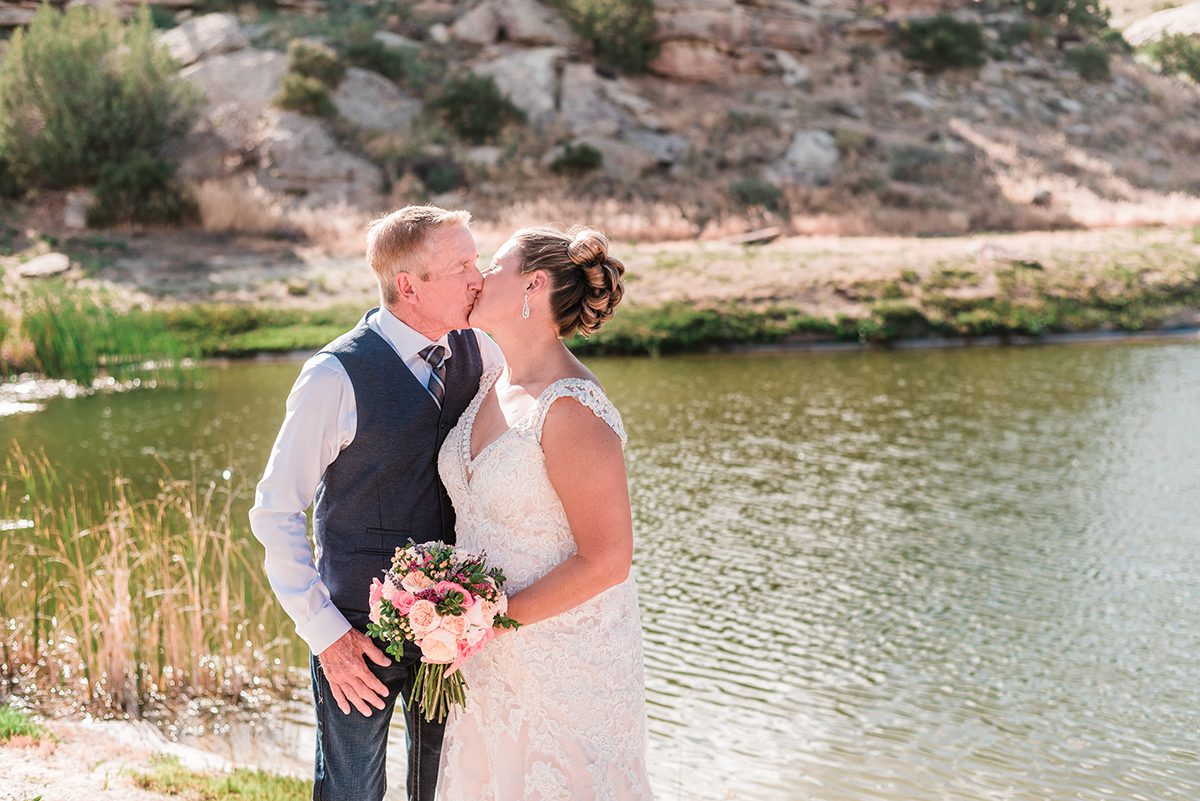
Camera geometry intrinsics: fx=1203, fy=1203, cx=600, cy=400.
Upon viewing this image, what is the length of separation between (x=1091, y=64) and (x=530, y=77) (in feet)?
77.1

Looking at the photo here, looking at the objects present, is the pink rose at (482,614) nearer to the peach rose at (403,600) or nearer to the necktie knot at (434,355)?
the peach rose at (403,600)

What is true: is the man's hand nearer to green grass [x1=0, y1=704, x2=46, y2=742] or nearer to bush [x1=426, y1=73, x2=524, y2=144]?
green grass [x1=0, y1=704, x2=46, y2=742]

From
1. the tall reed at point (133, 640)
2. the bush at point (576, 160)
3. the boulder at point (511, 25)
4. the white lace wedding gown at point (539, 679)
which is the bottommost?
the bush at point (576, 160)

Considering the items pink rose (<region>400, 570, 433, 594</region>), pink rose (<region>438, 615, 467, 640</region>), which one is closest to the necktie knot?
pink rose (<region>400, 570, 433, 594</region>)

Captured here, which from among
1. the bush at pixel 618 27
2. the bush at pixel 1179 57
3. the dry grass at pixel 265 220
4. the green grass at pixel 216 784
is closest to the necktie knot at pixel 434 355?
the green grass at pixel 216 784

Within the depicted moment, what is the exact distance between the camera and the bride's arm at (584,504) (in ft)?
11.1

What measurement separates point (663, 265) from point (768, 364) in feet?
17.7

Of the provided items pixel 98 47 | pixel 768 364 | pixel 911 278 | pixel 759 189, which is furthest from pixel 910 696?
pixel 98 47

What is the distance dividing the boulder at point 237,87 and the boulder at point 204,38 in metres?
0.47

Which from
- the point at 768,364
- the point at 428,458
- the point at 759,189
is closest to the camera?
the point at 428,458

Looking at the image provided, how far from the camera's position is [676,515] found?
11227 mm

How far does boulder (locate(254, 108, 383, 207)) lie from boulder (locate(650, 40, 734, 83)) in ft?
39.8

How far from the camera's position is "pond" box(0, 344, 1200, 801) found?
659cm

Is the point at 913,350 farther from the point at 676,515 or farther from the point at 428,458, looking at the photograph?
the point at 428,458
